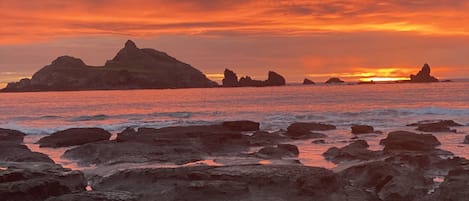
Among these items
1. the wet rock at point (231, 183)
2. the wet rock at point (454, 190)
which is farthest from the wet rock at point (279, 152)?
the wet rock at point (454, 190)

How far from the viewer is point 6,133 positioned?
40969mm

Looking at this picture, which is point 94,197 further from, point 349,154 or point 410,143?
point 410,143

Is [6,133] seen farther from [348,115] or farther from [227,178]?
[348,115]

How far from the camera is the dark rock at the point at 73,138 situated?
115 feet

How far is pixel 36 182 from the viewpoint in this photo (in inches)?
605

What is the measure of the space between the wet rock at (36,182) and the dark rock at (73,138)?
1729 centimetres

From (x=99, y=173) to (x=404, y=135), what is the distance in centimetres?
1769

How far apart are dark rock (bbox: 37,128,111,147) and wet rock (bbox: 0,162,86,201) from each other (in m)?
17.3

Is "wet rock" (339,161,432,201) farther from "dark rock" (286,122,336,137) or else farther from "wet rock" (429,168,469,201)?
"dark rock" (286,122,336,137)

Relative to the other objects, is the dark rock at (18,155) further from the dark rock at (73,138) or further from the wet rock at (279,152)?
the wet rock at (279,152)

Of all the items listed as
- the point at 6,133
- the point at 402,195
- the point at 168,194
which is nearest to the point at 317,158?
the point at 402,195

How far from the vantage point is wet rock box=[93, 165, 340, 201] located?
50.7ft

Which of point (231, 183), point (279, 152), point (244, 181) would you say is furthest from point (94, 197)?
point (279, 152)

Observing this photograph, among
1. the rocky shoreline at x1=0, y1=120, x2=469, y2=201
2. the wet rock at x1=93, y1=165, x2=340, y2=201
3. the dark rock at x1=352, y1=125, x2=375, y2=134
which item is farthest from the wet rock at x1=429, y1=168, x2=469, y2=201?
the dark rock at x1=352, y1=125, x2=375, y2=134
